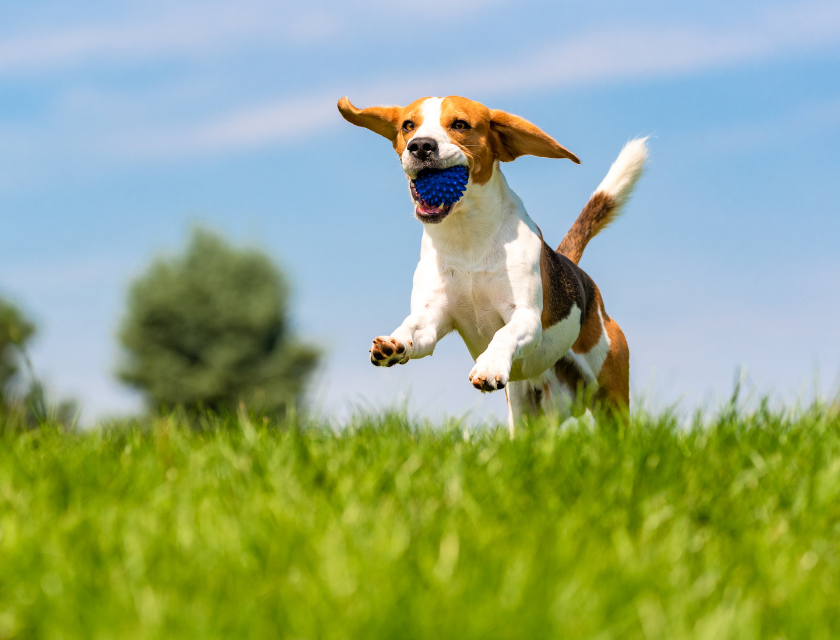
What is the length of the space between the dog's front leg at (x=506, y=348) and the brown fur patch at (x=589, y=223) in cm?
201

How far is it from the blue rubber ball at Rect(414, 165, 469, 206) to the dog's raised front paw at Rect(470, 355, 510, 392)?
1.05 m

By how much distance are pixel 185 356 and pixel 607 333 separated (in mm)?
19303

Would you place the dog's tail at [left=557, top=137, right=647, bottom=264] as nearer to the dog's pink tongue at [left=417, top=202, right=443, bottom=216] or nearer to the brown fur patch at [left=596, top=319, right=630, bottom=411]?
the brown fur patch at [left=596, top=319, right=630, bottom=411]

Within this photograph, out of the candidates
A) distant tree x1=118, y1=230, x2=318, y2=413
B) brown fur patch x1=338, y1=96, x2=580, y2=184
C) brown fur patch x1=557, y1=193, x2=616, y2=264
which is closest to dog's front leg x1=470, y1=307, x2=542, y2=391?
brown fur patch x1=338, y1=96, x2=580, y2=184

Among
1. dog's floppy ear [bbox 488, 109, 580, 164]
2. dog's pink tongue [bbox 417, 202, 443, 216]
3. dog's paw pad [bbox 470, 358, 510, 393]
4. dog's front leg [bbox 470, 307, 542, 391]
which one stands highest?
dog's floppy ear [bbox 488, 109, 580, 164]

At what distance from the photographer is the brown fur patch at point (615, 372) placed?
6523 millimetres

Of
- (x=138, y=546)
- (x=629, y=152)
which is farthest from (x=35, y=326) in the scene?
(x=138, y=546)

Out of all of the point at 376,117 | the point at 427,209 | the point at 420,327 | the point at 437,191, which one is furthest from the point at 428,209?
the point at 376,117

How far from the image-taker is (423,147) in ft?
15.7

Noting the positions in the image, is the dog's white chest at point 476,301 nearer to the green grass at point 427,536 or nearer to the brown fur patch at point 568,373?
the brown fur patch at point 568,373

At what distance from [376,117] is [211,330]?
1982 centimetres

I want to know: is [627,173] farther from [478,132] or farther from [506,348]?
[506,348]

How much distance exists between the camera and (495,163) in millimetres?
5398

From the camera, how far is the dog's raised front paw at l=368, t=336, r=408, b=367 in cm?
458
